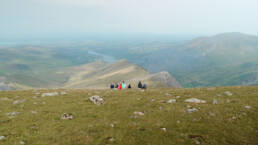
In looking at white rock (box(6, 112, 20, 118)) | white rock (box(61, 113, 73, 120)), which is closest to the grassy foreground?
white rock (box(6, 112, 20, 118))

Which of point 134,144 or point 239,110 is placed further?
point 239,110

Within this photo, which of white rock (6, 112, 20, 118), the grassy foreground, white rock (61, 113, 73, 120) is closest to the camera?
the grassy foreground

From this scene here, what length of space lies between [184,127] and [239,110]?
843 cm

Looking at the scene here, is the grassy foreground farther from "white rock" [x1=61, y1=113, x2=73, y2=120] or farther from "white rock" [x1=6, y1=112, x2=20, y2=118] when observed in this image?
"white rock" [x1=61, y1=113, x2=73, y2=120]

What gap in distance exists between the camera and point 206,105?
843 inches

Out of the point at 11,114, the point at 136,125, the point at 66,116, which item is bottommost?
the point at 11,114

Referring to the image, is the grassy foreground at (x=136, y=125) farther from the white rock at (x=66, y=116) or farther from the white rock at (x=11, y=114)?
the white rock at (x=66, y=116)

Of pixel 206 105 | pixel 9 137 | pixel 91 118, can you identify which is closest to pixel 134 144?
pixel 91 118

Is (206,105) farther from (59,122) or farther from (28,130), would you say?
(28,130)

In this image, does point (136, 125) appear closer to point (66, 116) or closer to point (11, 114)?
point (66, 116)

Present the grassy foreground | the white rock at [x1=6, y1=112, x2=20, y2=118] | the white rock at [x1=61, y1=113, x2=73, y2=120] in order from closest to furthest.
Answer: the grassy foreground
the white rock at [x1=61, y1=113, x2=73, y2=120]
the white rock at [x1=6, y1=112, x2=20, y2=118]

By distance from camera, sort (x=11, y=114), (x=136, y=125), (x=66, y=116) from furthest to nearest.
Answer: (x=11, y=114), (x=66, y=116), (x=136, y=125)

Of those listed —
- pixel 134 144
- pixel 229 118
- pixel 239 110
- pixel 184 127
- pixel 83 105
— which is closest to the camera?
pixel 134 144

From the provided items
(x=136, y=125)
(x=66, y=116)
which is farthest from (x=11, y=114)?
(x=136, y=125)
